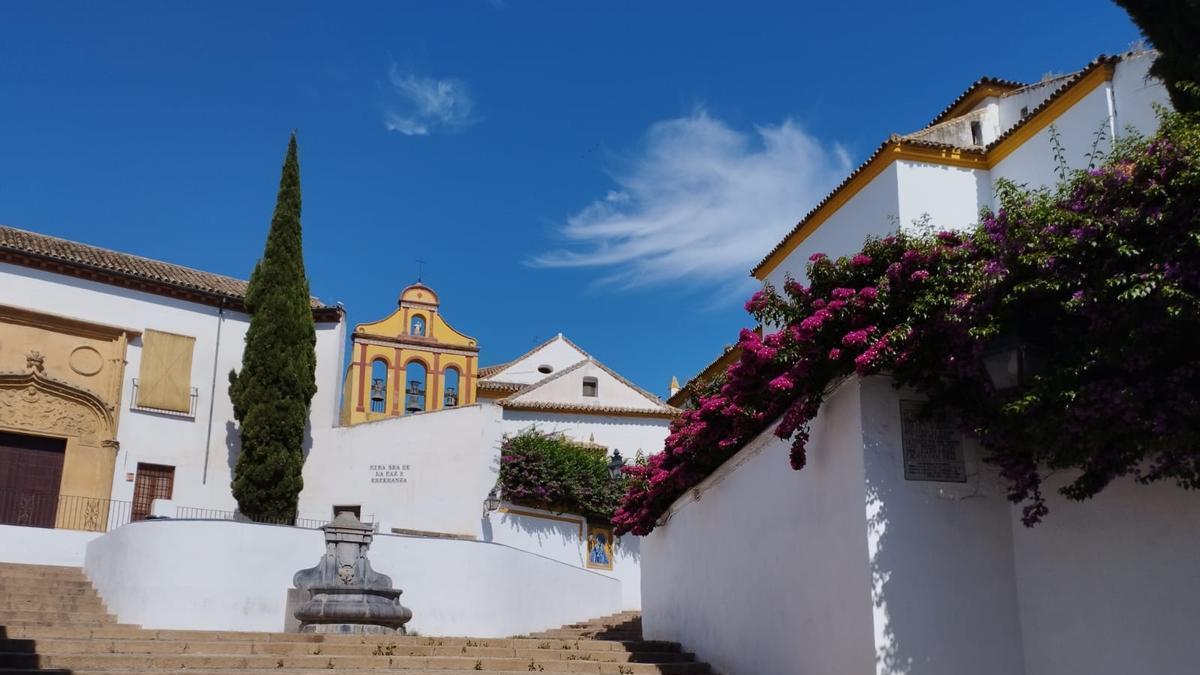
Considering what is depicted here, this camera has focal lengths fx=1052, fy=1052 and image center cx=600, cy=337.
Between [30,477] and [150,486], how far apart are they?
2230 millimetres

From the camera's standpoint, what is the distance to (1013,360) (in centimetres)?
679

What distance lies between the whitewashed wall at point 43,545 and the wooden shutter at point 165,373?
4569 millimetres

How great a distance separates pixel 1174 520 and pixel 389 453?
18.1 meters

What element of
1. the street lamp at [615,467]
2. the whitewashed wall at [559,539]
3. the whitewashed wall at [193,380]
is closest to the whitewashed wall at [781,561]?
the whitewashed wall at [559,539]

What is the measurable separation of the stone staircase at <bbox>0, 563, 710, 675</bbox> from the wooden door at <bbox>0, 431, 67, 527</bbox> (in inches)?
388

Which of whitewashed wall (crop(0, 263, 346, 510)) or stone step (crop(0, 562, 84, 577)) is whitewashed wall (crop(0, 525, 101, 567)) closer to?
stone step (crop(0, 562, 84, 577))

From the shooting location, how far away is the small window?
850 inches

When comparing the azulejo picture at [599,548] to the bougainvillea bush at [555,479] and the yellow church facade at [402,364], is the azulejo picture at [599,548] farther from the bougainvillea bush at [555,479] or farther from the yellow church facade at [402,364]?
the yellow church facade at [402,364]

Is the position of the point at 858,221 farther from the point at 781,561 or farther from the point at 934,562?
the point at 934,562

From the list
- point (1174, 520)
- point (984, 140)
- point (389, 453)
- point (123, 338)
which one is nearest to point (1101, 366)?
point (1174, 520)

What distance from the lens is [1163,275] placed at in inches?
224

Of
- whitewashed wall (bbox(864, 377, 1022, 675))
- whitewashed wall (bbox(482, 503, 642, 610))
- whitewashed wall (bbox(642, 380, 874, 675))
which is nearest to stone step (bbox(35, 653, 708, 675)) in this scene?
whitewashed wall (bbox(642, 380, 874, 675))

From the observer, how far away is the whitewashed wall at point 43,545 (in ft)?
57.6

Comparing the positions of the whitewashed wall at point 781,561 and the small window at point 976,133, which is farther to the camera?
the small window at point 976,133
